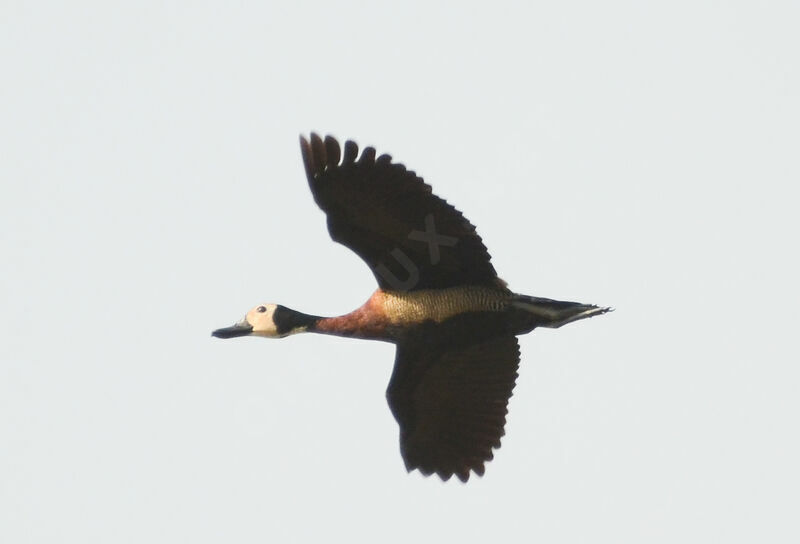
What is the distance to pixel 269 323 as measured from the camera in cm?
1389

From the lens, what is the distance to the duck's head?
1385cm

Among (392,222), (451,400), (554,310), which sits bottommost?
(451,400)

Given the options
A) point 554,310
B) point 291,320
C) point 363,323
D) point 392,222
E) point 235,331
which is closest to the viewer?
point 392,222

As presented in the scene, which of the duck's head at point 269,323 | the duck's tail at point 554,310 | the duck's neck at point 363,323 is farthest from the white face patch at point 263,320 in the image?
the duck's tail at point 554,310

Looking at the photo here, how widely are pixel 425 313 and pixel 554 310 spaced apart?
121cm

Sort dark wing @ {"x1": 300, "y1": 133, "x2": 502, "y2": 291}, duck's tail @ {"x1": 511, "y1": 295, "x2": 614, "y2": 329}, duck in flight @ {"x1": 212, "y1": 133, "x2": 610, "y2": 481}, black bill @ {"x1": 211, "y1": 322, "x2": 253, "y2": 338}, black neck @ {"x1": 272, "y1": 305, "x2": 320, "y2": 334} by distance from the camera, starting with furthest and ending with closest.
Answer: black bill @ {"x1": 211, "y1": 322, "x2": 253, "y2": 338}, black neck @ {"x1": 272, "y1": 305, "x2": 320, "y2": 334}, duck's tail @ {"x1": 511, "y1": 295, "x2": 614, "y2": 329}, duck in flight @ {"x1": 212, "y1": 133, "x2": 610, "y2": 481}, dark wing @ {"x1": 300, "y1": 133, "x2": 502, "y2": 291}

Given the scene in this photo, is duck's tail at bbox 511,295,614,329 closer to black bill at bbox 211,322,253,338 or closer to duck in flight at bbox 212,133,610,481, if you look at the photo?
duck in flight at bbox 212,133,610,481

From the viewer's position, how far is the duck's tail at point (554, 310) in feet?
43.3

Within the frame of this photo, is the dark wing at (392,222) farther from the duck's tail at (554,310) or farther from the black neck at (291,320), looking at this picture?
the black neck at (291,320)

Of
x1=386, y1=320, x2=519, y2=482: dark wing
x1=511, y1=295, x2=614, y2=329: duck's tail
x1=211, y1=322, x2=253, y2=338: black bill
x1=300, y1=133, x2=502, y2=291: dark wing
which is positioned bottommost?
x1=386, y1=320, x2=519, y2=482: dark wing

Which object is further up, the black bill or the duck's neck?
the black bill

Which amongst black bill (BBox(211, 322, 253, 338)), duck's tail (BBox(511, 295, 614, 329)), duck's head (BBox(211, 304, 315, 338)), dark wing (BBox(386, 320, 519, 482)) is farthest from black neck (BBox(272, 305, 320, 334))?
duck's tail (BBox(511, 295, 614, 329))

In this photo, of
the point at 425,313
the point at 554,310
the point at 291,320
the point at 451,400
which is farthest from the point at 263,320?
the point at 554,310

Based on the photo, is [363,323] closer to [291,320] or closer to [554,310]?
[291,320]
